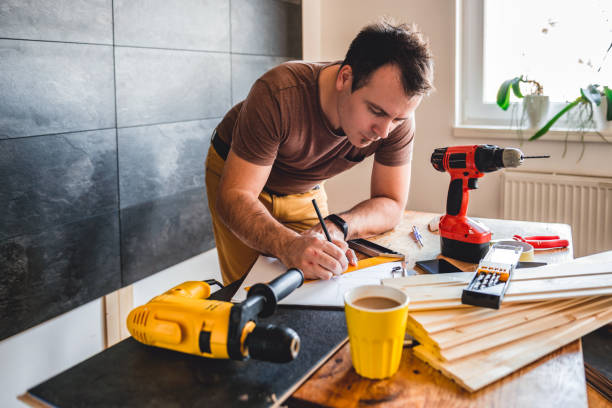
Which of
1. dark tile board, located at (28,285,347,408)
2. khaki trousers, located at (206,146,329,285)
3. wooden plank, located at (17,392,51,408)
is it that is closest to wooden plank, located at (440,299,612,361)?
dark tile board, located at (28,285,347,408)

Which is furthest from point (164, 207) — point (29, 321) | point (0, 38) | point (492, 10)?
point (492, 10)

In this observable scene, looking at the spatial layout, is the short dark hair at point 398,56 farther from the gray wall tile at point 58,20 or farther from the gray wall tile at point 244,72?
the gray wall tile at point 244,72

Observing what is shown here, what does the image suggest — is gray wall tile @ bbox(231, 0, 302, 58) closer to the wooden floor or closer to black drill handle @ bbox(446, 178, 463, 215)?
black drill handle @ bbox(446, 178, 463, 215)

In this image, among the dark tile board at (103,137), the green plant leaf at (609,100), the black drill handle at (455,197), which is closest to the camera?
the black drill handle at (455,197)

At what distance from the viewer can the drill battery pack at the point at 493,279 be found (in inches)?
34.2

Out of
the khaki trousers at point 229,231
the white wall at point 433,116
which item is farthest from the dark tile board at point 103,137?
the white wall at point 433,116

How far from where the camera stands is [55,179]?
1.81 meters

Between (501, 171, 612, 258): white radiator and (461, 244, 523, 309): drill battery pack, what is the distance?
1.70 metres

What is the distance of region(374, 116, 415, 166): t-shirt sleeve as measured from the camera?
1.59 meters

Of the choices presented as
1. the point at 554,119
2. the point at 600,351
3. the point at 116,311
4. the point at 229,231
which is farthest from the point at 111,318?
the point at 554,119

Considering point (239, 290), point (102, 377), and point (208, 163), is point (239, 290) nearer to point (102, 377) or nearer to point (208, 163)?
point (102, 377)

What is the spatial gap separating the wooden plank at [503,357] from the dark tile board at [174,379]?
6.9 inches

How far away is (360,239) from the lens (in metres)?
1.36

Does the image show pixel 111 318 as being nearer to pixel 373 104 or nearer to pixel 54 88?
pixel 54 88
